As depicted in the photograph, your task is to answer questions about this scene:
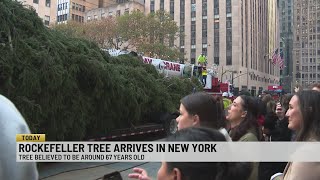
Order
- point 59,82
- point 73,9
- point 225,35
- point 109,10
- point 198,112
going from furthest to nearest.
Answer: point 109,10
point 225,35
point 73,9
point 59,82
point 198,112

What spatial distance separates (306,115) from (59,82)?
509 cm

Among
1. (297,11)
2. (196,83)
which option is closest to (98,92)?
(196,83)

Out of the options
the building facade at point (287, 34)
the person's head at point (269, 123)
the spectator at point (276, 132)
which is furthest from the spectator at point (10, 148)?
the building facade at point (287, 34)

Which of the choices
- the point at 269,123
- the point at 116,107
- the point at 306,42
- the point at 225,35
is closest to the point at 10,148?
the point at 269,123

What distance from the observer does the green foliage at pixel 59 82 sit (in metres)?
6.32

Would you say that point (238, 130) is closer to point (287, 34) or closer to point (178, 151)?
point (178, 151)

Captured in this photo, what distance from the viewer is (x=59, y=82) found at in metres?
6.72

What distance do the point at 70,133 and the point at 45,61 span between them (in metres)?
1.70

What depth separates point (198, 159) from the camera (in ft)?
5.56

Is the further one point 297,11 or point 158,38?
point 297,11

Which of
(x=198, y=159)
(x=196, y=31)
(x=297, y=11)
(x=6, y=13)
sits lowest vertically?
(x=198, y=159)

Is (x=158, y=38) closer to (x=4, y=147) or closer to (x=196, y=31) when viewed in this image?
(x=196, y=31)

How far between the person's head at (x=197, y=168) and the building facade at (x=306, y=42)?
4955 inches

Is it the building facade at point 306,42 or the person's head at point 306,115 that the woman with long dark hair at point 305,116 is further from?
the building facade at point 306,42
